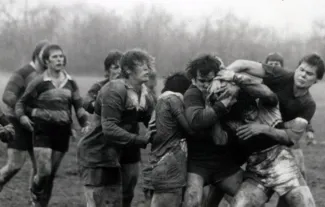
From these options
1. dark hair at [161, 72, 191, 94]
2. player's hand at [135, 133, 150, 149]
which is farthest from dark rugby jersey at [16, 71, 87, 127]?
player's hand at [135, 133, 150, 149]

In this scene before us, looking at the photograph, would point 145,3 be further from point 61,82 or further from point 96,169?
point 96,169

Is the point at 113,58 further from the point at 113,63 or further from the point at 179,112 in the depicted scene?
the point at 179,112

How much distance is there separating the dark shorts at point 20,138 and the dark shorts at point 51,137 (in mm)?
342

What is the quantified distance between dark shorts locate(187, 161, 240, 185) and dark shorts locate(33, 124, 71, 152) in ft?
6.20

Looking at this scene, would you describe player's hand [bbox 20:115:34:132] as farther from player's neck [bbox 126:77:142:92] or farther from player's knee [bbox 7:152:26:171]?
player's neck [bbox 126:77:142:92]

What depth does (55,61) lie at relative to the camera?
524 centimetres

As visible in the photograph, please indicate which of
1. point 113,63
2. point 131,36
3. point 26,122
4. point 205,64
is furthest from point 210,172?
point 131,36

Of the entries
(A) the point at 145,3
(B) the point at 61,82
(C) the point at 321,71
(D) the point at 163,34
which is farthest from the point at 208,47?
(C) the point at 321,71

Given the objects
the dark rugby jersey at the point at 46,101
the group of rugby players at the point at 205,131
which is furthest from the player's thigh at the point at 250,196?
the dark rugby jersey at the point at 46,101

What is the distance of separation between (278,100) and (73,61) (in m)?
6.24

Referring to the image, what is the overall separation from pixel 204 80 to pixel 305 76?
2.44 ft

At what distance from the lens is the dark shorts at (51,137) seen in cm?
519

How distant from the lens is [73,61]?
9609 millimetres

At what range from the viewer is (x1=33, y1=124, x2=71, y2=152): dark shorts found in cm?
519
